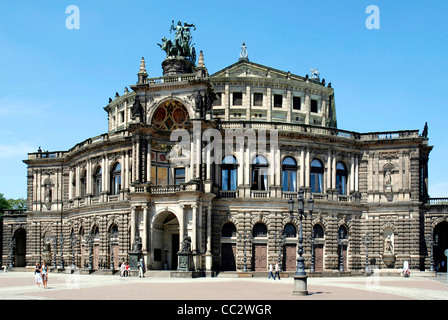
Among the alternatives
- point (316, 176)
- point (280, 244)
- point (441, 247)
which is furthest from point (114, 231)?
point (441, 247)

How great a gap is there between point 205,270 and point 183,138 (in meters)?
14.0

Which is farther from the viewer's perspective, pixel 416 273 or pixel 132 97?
pixel 132 97

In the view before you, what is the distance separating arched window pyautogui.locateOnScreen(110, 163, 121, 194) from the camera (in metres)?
67.8

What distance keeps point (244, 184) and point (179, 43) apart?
18504mm

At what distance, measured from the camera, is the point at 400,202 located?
2537 inches

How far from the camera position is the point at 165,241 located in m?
62.1

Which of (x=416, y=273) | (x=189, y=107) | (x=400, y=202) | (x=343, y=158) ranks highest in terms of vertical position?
(x=189, y=107)

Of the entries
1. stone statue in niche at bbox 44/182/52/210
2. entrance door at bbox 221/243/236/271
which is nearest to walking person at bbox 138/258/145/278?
entrance door at bbox 221/243/236/271

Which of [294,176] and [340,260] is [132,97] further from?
[340,260]

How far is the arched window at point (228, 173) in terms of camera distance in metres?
62.2

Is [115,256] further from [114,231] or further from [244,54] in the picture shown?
[244,54]

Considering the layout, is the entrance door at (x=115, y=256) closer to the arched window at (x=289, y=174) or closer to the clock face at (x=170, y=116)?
the clock face at (x=170, y=116)
